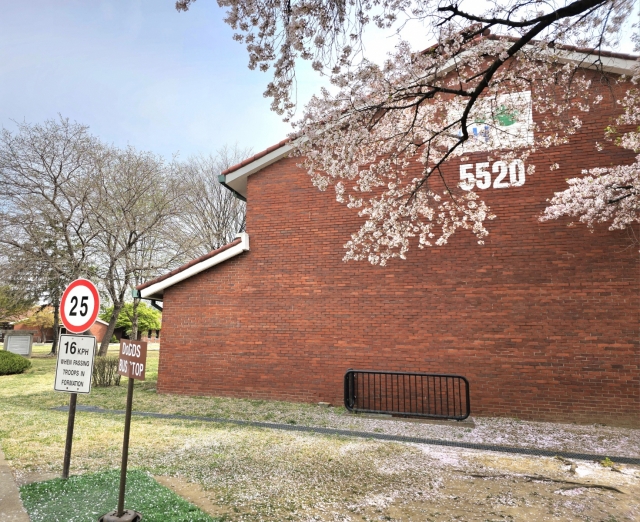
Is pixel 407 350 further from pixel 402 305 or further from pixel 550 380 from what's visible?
pixel 550 380

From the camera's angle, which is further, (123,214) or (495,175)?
(123,214)

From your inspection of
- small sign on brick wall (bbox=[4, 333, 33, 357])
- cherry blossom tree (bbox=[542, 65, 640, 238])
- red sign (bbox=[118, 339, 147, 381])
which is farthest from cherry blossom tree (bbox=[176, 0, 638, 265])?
small sign on brick wall (bbox=[4, 333, 33, 357])

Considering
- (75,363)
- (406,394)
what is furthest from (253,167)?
(75,363)

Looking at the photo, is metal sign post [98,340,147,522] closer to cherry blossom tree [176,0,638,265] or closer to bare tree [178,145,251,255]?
cherry blossom tree [176,0,638,265]

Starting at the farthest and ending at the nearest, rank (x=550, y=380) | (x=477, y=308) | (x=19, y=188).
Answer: (x=19, y=188) → (x=477, y=308) → (x=550, y=380)

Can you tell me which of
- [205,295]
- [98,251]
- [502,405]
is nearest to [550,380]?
[502,405]

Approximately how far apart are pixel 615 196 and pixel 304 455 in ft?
24.6

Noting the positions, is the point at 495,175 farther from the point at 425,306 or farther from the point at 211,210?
the point at 211,210

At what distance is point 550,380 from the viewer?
845 cm

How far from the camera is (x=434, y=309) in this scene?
9.23 metres

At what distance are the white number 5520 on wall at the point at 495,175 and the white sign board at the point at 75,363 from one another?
8.16 metres

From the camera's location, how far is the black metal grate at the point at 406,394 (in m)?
8.71

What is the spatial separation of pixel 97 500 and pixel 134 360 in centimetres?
157

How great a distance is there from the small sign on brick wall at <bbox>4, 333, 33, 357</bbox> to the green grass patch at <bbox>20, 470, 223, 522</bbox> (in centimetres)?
2602
